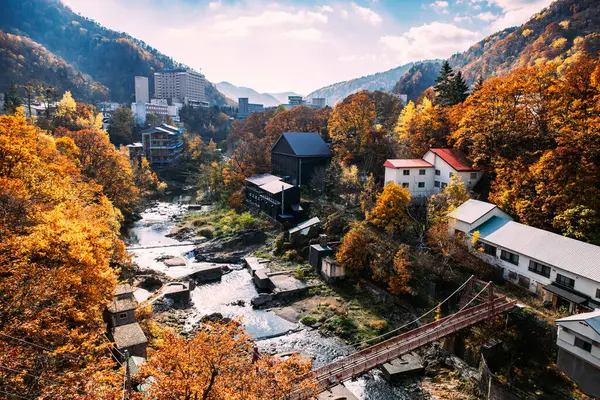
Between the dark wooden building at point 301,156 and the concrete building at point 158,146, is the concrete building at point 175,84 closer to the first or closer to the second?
the concrete building at point 158,146

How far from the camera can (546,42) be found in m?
82.6

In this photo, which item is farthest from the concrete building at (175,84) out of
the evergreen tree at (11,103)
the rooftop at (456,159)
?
the rooftop at (456,159)

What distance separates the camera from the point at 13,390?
9320mm

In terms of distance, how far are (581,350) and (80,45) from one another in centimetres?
19579

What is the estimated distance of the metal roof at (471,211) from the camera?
76.5ft

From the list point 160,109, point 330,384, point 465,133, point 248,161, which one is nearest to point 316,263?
point 330,384

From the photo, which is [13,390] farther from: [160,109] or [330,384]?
[160,109]

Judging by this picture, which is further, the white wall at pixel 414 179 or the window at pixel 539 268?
the white wall at pixel 414 179

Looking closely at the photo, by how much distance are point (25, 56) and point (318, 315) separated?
393 feet

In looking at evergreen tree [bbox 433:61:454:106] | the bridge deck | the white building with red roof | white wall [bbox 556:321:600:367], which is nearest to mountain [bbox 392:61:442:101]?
evergreen tree [bbox 433:61:454:106]

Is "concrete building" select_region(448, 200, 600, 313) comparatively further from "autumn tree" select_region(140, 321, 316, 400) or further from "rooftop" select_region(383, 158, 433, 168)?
"autumn tree" select_region(140, 321, 316, 400)

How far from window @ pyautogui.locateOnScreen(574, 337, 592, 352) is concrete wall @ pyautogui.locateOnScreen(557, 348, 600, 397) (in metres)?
0.55

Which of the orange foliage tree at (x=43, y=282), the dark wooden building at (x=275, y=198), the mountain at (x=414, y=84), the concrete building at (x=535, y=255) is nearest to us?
the orange foliage tree at (x=43, y=282)

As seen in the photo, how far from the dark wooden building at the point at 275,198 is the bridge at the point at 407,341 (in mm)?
19137
